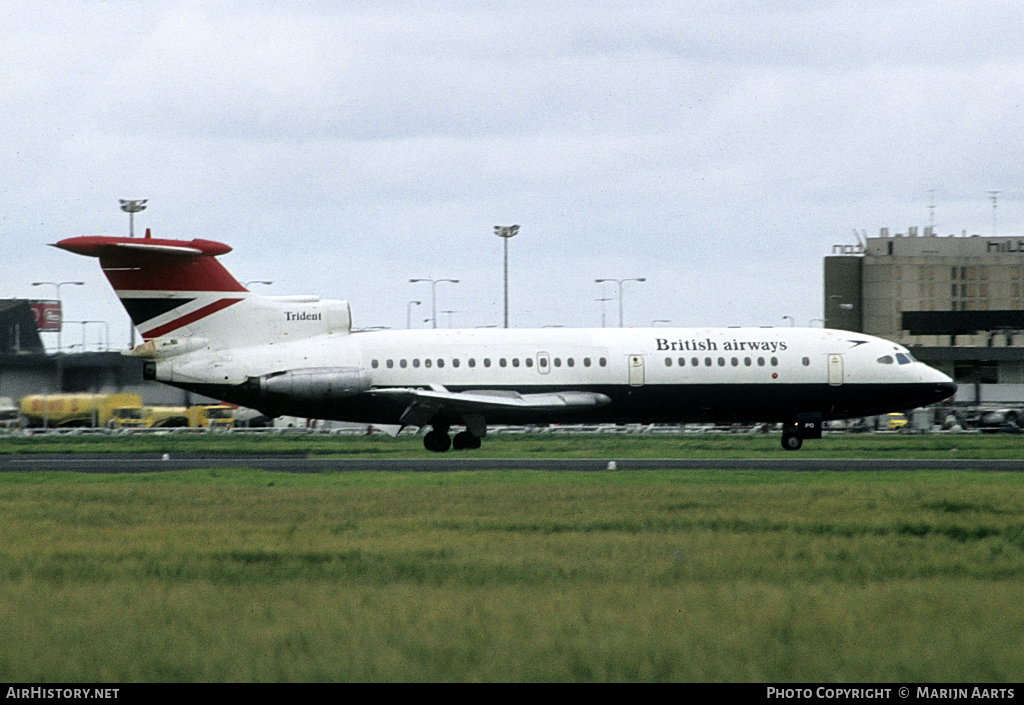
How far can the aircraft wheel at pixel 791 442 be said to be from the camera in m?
38.0

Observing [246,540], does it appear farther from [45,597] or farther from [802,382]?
[802,382]

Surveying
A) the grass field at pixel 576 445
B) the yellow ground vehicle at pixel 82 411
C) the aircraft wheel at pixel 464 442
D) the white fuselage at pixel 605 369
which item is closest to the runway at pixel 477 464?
the grass field at pixel 576 445

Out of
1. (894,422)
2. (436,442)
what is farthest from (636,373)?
(894,422)

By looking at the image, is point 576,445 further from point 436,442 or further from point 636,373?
point 436,442

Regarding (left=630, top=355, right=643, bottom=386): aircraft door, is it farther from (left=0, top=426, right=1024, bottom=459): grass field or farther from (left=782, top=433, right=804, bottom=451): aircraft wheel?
(left=782, top=433, right=804, bottom=451): aircraft wheel

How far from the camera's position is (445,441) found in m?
37.5

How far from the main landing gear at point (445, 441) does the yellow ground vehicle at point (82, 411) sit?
2144 centimetres

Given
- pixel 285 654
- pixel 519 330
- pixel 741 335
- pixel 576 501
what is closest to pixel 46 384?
pixel 519 330

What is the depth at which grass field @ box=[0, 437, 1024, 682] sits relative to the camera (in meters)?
9.15

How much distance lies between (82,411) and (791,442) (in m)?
33.7

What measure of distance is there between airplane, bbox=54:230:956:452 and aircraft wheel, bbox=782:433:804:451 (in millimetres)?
44

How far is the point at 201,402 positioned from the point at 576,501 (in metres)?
51.9

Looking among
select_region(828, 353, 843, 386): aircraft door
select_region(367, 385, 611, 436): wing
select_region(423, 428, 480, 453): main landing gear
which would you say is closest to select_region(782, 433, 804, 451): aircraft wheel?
select_region(828, 353, 843, 386): aircraft door

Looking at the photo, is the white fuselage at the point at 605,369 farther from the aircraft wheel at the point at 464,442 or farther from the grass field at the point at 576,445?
the grass field at the point at 576,445
